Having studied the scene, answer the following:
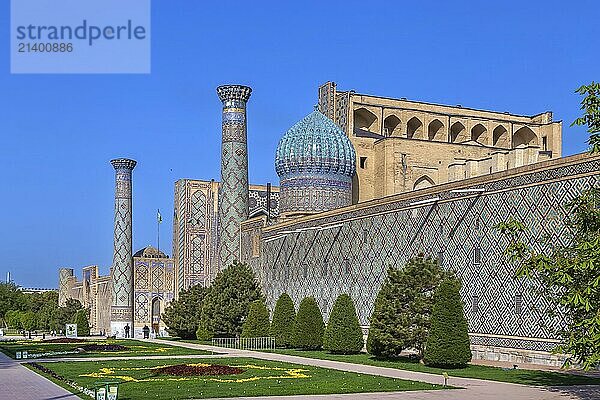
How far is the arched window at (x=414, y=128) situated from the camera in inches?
1313

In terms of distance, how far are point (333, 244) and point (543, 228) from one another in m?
10.1

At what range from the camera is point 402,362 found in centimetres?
1875

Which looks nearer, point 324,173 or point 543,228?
point 543,228

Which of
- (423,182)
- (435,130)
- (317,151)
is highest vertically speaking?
(435,130)

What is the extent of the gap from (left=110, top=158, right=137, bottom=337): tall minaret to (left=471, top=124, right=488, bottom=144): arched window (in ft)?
51.4

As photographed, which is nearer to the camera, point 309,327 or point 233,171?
point 309,327

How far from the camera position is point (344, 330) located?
2141 cm

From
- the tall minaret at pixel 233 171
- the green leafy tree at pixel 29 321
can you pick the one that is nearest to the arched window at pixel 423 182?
the tall minaret at pixel 233 171

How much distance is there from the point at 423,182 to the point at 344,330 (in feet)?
33.9

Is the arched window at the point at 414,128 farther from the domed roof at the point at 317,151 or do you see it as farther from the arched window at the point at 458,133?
the domed roof at the point at 317,151

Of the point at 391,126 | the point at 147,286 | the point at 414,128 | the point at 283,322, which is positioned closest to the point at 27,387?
the point at 283,322

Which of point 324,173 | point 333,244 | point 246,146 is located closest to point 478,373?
point 333,244

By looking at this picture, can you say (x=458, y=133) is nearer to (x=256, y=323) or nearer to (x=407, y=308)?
(x=256, y=323)

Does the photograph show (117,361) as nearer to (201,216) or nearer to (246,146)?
(246,146)
